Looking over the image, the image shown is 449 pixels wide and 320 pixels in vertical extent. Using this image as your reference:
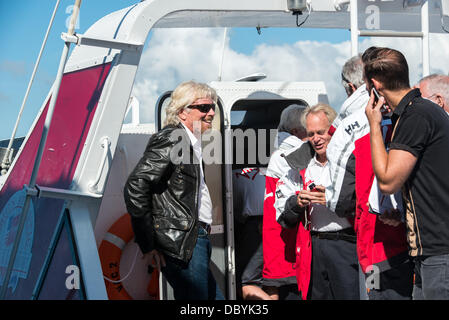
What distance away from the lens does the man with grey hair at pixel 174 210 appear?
3.16m

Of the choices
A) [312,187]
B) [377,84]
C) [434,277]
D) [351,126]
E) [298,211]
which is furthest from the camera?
[298,211]

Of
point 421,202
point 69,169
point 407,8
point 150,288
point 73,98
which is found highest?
point 407,8

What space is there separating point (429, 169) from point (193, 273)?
1.46 m

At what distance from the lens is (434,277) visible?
2.40 meters

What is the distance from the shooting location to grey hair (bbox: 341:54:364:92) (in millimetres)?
3336

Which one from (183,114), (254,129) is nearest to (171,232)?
(183,114)

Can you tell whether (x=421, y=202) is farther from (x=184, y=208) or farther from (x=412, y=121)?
(x=184, y=208)

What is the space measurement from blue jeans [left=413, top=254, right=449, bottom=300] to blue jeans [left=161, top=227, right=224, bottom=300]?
128cm

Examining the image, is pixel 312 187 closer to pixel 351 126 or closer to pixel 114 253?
pixel 351 126

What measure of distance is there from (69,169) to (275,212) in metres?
1.62

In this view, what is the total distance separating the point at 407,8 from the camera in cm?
377

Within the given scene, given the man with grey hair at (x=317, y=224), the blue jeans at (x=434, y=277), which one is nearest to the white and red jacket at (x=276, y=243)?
the man with grey hair at (x=317, y=224)

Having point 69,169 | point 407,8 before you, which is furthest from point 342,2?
point 69,169

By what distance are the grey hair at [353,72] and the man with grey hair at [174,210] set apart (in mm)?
1002
